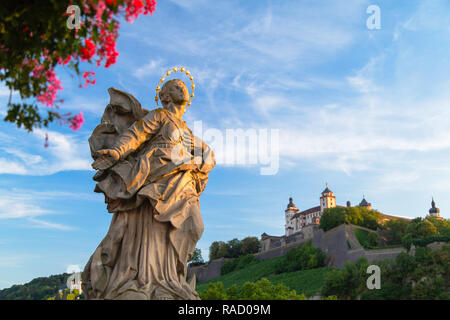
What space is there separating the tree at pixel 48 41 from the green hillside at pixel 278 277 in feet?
147

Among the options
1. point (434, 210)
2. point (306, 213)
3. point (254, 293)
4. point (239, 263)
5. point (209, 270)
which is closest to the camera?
point (254, 293)

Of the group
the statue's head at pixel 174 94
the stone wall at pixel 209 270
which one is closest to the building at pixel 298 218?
the stone wall at pixel 209 270

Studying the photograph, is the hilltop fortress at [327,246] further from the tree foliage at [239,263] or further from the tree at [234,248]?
the tree at [234,248]

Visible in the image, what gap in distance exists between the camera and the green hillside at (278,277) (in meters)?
48.8

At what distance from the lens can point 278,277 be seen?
5447 centimetres

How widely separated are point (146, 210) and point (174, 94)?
66.3 inches

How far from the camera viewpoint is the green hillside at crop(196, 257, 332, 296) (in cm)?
4884

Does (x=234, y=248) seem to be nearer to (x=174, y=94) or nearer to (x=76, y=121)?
(x=174, y=94)

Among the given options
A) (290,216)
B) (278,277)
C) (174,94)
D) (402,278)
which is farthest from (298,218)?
(174,94)

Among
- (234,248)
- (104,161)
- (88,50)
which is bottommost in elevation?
(234,248)

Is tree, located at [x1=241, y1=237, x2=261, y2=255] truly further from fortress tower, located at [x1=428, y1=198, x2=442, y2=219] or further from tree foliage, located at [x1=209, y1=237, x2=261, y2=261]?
fortress tower, located at [x1=428, y1=198, x2=442, y2=219]

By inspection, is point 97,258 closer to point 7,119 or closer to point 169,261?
point 169,261

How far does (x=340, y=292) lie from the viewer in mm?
43375
